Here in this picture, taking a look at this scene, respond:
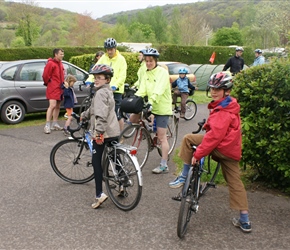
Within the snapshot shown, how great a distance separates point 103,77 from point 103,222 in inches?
67.3

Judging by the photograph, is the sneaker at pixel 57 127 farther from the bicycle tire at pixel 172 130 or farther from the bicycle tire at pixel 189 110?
the bicycle tire at pixel 189 110

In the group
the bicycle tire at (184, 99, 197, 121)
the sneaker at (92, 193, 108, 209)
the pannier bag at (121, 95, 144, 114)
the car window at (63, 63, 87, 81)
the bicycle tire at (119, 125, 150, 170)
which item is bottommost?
the bicycle tire at (184, 99, 197, 121)

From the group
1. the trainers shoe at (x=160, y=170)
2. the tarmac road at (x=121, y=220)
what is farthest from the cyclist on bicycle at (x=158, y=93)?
the tarmac road at (x=121, y=220)

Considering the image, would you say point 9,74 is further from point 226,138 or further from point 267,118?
point 226,138

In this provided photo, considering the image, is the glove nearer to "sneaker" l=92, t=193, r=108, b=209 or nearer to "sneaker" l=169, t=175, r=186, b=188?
"sneaker" l=92, t=193, r=108, b=209

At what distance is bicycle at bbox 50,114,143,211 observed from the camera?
4570 millimetres

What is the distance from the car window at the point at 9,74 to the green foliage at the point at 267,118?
6840mm

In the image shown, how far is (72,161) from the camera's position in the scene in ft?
18.0

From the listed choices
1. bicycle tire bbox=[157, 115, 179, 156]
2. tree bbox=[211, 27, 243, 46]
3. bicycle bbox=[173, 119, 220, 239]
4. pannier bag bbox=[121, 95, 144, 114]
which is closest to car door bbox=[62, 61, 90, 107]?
bicycle tire bbox=[157, 115, 179, 156]

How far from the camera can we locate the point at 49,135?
8922 mm

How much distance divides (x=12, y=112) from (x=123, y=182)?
21.0 feet

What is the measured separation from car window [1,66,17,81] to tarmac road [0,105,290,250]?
4724mm

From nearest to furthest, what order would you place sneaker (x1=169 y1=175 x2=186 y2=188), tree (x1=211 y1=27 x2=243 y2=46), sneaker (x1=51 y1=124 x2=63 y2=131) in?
sneaker (x1=169 y1=175 x2=186 y2=188)
sneaker (x1=51 y1=124 x2=63 y2=131)
tree (x1=211 y1=27 x2=243 y2=46)

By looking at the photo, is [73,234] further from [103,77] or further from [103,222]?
[103,77]
